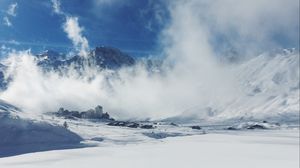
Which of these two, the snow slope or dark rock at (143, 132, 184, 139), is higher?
dark rock at (143, 132, 184, 139)

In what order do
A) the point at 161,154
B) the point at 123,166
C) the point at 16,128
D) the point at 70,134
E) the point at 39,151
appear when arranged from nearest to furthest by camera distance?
the point at 123,166 → the point at 161,154 → the point at 39,151 → the point at 16,128 → the point at 70,134

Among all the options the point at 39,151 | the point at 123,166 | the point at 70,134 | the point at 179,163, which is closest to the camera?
the point at 123,166

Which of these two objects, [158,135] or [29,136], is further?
[158,135]

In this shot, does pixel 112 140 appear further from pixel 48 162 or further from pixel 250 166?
pixel 250 166

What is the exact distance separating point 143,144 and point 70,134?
1285 centimetres

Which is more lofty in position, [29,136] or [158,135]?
[158,135]

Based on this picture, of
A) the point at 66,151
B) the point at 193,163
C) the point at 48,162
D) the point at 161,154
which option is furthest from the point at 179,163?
the point at 66,151

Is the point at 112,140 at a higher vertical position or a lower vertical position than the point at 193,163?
higher

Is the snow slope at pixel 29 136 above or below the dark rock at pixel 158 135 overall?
below

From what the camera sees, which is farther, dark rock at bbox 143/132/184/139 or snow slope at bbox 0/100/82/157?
dark rock at bbox 143/132/184/139

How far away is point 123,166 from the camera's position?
4878 cm

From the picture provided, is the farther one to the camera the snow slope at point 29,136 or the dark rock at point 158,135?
the dark rock at point 158,135

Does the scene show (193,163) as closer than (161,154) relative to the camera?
Yes

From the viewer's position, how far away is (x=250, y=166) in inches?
1965
